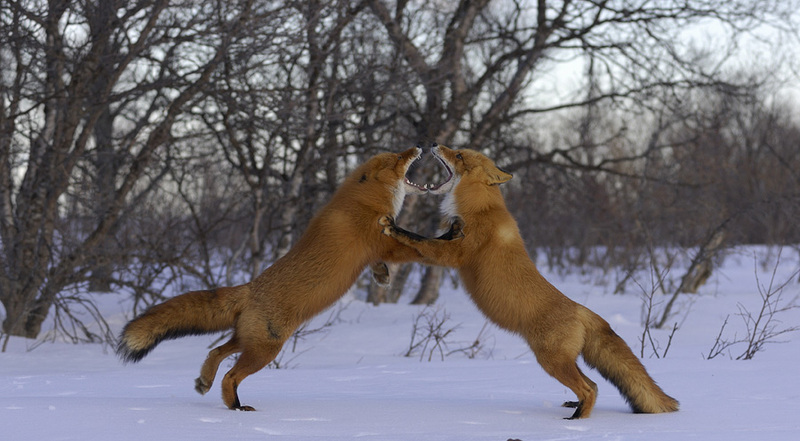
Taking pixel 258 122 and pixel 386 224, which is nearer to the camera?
pixel 386 224

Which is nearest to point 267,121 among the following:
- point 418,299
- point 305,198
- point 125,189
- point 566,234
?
point 125,189

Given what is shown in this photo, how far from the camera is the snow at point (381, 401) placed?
12.7 ft

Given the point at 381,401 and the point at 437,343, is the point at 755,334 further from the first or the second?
the point at 381,401

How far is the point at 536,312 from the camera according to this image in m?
4.81

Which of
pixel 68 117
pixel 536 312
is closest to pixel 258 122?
pixel 68 117

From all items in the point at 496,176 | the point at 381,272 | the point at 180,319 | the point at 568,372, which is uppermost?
the point at 496,176

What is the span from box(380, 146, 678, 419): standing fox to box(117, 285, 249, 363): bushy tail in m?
1.11

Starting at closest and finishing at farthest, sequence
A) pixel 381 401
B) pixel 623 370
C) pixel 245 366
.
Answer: pixel 245 366 → pixel 623 370 → pixel 381 401

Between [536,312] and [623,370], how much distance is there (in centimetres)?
64

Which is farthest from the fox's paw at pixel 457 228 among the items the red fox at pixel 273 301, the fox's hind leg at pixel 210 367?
the fox's hind leg at pixel 210 367

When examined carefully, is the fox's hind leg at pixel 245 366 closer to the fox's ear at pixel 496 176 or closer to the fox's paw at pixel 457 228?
the fox's paw at pixel 457 228

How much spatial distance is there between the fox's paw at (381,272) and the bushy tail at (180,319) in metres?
0.93

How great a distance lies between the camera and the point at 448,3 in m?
13.1

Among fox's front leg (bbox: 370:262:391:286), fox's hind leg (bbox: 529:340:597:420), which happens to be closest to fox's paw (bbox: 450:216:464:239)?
Result: fox's front leg (bbox: 370:262:391:286)
